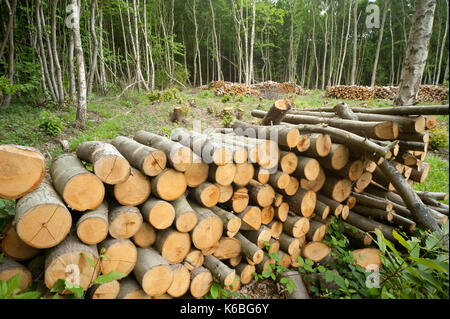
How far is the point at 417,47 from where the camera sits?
454cm

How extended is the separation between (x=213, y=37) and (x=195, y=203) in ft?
75.4

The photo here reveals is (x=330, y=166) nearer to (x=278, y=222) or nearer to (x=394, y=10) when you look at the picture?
(x=278, y=222)

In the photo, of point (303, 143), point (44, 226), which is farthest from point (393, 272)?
point (44, 226)

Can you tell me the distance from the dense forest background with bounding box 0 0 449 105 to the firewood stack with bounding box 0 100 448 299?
8858 millimetres

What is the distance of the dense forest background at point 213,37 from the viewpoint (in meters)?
12.2

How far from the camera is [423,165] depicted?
11.9ft

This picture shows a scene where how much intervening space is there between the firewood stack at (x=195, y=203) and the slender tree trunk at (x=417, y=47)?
2096 millimetres

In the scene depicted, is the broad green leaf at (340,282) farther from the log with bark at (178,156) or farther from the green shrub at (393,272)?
the log with bark at (178,156)

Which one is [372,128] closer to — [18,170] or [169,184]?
[169,184]

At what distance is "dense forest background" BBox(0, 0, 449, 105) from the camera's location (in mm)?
12164

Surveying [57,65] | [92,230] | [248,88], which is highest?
[57,65]

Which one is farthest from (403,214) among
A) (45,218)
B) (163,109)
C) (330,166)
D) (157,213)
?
(163,109)

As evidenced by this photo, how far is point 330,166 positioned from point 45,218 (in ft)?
9.59

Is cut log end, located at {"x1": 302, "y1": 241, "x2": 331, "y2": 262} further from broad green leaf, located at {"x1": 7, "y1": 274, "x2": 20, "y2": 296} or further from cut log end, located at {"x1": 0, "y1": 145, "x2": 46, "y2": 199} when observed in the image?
cut log end, located at {"x1": 0, "y1": 145, "x2": 46, "y2": 199}
